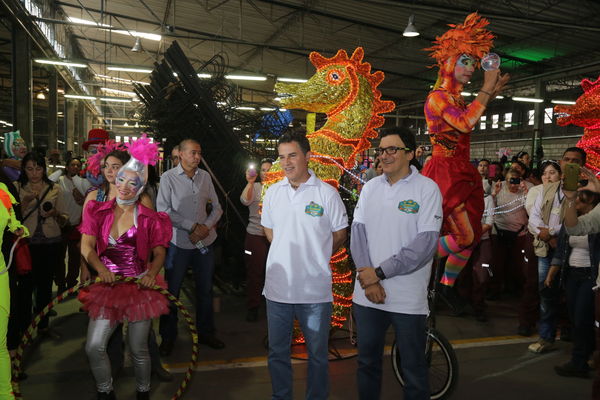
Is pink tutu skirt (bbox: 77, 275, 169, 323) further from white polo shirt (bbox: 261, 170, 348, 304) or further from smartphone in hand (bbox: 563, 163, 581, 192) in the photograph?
smartphone in hand (bbox: 563, 163, 581, 192)

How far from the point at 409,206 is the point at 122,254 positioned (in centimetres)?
184

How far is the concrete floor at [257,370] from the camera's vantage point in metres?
3.90

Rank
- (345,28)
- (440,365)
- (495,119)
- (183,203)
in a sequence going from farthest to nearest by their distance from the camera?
(495,119) → (345,28) → (183,203) → (440,365)

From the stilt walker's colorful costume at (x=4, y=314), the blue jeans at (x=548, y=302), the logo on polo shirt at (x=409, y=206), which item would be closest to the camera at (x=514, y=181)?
the blue jeans at (x=548, y=302)

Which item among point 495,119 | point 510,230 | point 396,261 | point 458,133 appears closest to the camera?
point 396,261

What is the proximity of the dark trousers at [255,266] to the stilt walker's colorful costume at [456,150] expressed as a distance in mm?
2618

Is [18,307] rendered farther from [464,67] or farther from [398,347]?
[464,67]

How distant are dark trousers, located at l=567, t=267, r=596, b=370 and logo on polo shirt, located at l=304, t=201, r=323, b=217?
2608 mm

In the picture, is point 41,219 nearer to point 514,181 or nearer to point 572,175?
point 572,175

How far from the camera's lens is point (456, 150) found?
3.71m

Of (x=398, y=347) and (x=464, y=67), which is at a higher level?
(x=464, y=67)

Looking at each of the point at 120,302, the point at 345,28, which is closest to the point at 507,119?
the point at 345,28

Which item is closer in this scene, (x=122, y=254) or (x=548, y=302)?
(x=122, y=254)

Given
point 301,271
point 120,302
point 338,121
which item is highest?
point 338,121
